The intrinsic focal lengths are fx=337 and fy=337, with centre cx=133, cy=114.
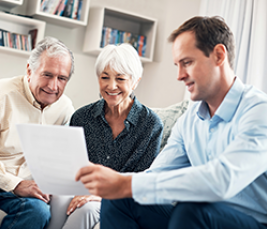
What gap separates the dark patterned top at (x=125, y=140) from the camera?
64.8 inches

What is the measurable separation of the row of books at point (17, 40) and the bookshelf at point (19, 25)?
0.05 meters

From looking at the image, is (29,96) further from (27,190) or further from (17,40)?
(17,40)

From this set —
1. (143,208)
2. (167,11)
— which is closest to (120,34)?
(167,11)

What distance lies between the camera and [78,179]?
104 cm

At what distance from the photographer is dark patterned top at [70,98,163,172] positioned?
5.40 ft

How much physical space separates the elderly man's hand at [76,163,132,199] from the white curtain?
1376 millimetres

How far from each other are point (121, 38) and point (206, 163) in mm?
2148

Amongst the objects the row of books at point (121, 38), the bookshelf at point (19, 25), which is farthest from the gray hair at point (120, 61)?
the row of books at point (121, 38)

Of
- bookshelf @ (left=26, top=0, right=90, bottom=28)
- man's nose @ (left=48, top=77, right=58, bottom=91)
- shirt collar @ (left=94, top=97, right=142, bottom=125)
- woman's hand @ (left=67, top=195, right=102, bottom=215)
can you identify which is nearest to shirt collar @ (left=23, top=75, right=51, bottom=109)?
man's nose @ (left=48, top=77, right=58, bottom=91)

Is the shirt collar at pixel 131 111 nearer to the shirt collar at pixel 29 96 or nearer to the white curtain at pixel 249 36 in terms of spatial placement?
the shirt collar at pixel 29 96

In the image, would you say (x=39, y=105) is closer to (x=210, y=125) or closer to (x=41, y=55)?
(x=41, y=55)

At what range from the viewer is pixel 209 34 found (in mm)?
1203

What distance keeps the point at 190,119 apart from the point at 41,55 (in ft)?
2.61

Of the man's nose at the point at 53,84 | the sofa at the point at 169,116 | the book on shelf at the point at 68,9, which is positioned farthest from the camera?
the book on shelf at the point at 68,9
